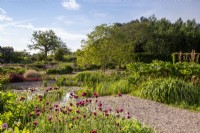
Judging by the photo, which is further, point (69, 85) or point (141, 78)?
point (69, 85)

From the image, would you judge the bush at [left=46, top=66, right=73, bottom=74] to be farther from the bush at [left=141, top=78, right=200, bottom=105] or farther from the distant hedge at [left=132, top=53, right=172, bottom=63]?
the bush at [left=141, top=78, right=200, bottom=105]

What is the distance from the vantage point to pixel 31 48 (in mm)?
42062

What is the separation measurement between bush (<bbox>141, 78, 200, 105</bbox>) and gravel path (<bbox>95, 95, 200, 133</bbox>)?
0.34 m

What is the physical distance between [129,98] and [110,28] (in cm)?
1000

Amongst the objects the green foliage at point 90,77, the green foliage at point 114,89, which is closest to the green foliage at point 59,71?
the green foliage at point 90,77

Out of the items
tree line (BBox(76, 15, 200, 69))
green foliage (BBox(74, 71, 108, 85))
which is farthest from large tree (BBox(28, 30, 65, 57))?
green foliage (BBox(74, 71, 108, 85))

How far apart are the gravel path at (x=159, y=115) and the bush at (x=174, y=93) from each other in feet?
1.13

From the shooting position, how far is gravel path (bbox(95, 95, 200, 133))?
5.58m

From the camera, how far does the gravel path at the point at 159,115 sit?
18.3ft

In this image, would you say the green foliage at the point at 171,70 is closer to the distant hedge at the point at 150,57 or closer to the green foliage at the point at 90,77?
the green foliage at the point at 90,77

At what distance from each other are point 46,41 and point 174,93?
114ft

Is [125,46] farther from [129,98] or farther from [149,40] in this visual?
[149,40]

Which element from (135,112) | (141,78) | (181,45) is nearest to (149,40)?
(181,45)

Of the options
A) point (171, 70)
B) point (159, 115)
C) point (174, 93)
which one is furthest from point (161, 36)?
point (159, 115)
